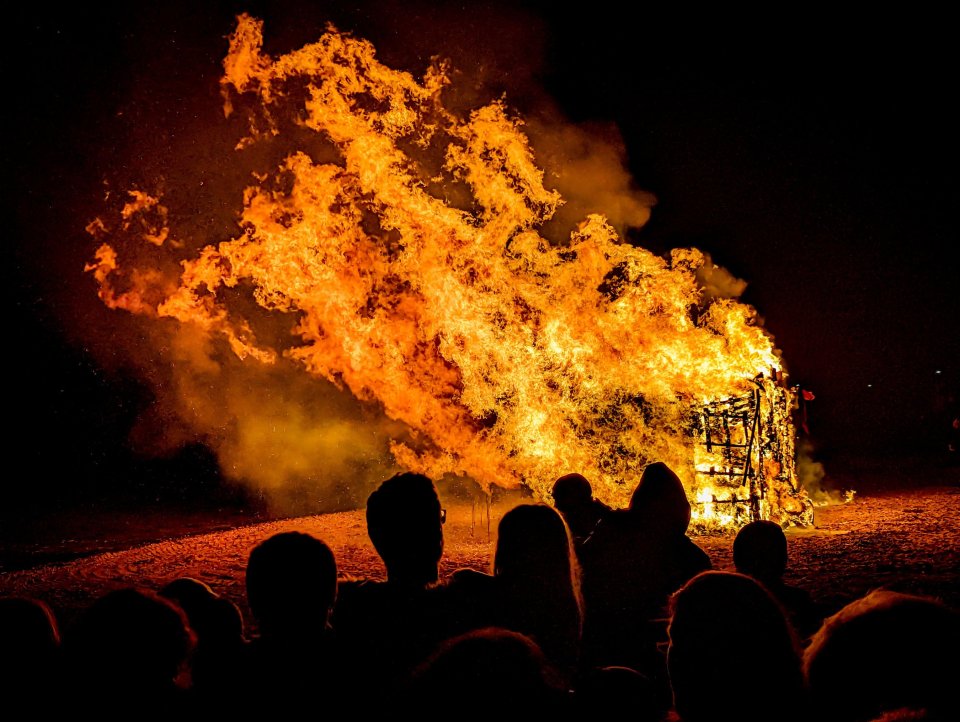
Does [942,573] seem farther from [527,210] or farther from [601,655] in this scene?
[527,210]

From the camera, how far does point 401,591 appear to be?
266 centimetres

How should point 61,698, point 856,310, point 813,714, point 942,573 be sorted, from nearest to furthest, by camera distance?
point 813,714, point 61,698, point 942,573, point 856,310

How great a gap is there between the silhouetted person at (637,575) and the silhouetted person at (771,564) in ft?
1.09

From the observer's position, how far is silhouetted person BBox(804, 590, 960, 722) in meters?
1.50

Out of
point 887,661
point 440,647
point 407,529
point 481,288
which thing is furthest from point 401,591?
point 481,288

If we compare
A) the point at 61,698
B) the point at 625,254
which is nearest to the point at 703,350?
the point at 625,254

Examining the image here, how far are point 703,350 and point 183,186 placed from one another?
39.6ft

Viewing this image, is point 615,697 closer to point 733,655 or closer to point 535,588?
point 733,655

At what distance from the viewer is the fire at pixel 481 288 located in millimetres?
12711

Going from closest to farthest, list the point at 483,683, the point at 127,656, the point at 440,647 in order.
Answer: the point at 483,683 < the point at 440,647 < the point at 127,656

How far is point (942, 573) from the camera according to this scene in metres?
7.80

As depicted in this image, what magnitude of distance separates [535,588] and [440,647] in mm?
1368

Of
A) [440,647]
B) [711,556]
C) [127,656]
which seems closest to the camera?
[440,647]

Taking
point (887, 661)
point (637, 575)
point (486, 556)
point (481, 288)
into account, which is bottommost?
point (486, 556)
